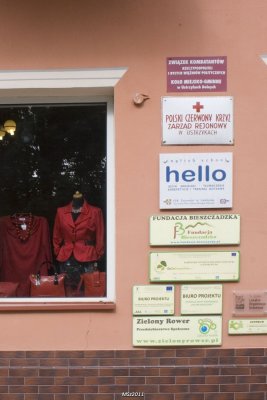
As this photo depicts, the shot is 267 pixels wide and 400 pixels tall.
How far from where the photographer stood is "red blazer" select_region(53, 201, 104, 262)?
4.97 meters

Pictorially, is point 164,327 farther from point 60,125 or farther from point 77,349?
point 60,125

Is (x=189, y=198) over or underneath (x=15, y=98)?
underneath

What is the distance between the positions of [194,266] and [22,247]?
1673mm

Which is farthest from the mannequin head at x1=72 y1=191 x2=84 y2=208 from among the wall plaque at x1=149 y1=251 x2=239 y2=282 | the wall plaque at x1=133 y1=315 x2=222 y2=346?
the wall plaque at x1=133 y1=315 x2=222 y2=346

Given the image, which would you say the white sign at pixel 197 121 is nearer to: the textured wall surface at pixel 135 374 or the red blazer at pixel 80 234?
the red blazer at pixel 80 234

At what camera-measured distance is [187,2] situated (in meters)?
4.69

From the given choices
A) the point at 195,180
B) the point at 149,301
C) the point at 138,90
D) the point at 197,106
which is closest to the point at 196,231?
the point at 195,180

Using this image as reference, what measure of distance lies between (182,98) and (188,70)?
0.25 m

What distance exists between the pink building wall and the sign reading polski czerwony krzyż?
0.06 m

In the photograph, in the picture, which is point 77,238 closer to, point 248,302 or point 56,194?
point 56,194

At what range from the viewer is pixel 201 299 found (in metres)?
4.61

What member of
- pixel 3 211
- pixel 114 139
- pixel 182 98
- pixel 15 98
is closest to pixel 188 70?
pixel 182 98

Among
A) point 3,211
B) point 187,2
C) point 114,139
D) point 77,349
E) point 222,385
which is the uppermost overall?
point 187,2

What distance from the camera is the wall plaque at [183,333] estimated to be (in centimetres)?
459
